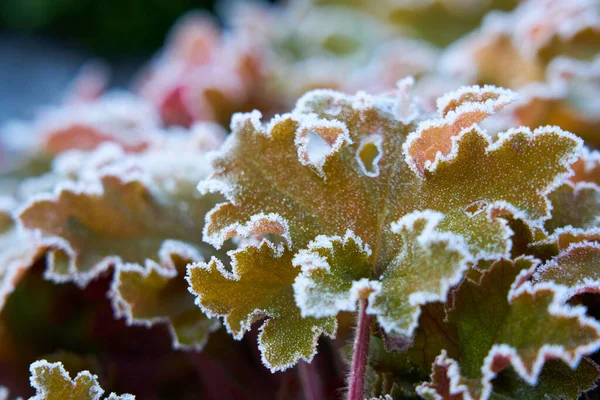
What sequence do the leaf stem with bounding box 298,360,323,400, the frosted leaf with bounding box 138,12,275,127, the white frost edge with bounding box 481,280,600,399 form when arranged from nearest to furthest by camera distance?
the white frost edge with bounding box 481,280,600,399
the leaf stem with bounding box 298,360,323,400
the frosted leaf with bounding box 138,12,275,127

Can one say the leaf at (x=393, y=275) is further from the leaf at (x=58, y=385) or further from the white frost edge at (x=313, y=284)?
the leaf at (x=58, y=385)

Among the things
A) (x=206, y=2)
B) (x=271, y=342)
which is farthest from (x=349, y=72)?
(x=206, y=2)

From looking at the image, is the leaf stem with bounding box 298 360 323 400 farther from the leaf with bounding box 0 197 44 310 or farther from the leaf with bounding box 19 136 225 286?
the leaf with bounding box 0 197 44 310

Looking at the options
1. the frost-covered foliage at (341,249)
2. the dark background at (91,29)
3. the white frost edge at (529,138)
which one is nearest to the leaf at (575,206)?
the frost-covered foliage at (341,249)

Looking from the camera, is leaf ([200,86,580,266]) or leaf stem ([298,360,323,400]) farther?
leaf stem ([298,360,323,400])

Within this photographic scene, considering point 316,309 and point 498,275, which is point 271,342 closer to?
point 316,309

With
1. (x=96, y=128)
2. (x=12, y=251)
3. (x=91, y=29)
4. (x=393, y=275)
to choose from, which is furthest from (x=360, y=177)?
(x=91, y=29)

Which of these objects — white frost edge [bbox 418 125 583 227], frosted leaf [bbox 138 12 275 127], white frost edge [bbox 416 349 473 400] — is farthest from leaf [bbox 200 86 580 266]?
frosted leaf [bbox 138 12 275 127]
